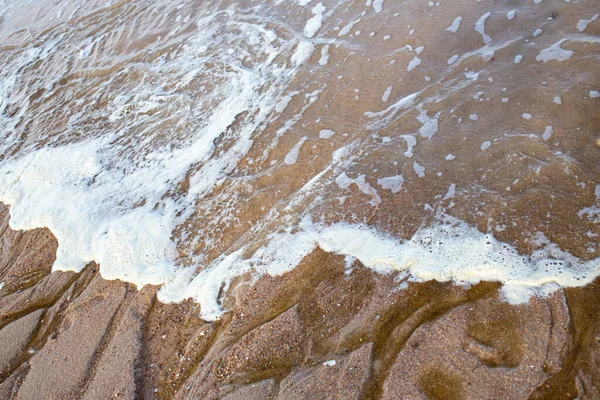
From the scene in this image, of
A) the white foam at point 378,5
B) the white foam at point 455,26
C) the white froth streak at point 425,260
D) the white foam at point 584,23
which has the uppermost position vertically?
the white foam at point 378,5

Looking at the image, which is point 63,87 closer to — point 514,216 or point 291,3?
point 291,3

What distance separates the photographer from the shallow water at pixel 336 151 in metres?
3.59

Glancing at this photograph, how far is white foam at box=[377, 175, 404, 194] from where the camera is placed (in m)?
4.07

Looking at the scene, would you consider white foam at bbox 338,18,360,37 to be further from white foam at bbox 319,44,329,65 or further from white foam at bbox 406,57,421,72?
white foam at bbox 406,57,421,72

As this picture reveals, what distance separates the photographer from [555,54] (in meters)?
4.77

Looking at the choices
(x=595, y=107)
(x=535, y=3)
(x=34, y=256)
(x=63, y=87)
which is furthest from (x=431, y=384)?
(x=63, y=87)

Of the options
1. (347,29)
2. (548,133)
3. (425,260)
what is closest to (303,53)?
(347,29)

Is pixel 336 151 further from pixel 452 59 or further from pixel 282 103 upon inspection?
pixel 452 59

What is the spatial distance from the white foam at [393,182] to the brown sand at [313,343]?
38.4 inches

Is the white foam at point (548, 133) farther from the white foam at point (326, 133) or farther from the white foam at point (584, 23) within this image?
the white foam at point (326, 133)

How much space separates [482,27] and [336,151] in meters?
2.89

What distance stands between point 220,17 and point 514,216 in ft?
22.4

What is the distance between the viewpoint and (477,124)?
438cm

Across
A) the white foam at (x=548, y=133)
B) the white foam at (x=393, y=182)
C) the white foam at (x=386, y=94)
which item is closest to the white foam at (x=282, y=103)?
the white foam at (x=386, y=94)
